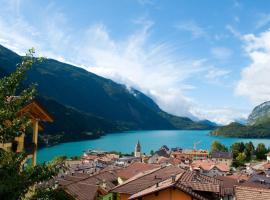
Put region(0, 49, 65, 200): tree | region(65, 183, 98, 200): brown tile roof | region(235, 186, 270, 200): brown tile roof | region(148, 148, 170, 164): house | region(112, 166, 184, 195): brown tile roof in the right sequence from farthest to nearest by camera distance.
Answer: region(148, 148, 170, 164): house, region(65, 183, 98, 200): brown tile roof, region(112, 166, 184, 195): brown tile roof, region(235, 186, 270, 200): brown tile roof, region(0, 49, 65, 200): tree

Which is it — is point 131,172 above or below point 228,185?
above


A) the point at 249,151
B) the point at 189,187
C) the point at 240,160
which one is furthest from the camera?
the point at 249,151

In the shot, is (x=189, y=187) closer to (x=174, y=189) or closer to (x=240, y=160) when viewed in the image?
(x=174, y=189)

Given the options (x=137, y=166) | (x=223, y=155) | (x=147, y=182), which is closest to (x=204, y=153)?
(x=223, y=155)

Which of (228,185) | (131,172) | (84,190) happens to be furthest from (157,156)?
(84,190)

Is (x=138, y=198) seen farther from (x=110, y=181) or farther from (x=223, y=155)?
(x=223, y=155)

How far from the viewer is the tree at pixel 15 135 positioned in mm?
7199

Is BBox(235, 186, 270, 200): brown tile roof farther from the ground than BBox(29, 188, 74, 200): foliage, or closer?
closer

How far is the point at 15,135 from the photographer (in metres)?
7.61

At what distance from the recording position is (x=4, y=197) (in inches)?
273

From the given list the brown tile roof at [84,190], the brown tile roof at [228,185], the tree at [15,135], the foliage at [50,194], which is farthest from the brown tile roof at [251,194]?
the tree at [15,135]

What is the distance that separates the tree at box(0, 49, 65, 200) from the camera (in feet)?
23.6

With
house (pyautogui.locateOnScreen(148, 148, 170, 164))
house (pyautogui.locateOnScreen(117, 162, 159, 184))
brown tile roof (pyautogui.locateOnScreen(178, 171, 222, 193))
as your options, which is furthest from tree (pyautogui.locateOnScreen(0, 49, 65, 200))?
house (pyautogui.locateOnScreen(148, 148, 170, 164))

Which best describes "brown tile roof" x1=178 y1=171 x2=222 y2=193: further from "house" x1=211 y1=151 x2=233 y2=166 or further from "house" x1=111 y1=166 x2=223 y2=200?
"house" x1=211 y1=151 x2=233 y2=166
